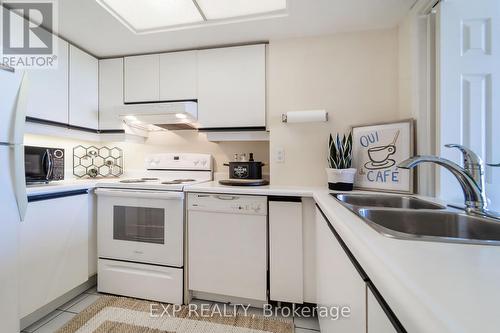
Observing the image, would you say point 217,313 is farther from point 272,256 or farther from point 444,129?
point 444,129

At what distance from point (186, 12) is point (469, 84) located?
5.93ft

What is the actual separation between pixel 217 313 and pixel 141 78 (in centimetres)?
212

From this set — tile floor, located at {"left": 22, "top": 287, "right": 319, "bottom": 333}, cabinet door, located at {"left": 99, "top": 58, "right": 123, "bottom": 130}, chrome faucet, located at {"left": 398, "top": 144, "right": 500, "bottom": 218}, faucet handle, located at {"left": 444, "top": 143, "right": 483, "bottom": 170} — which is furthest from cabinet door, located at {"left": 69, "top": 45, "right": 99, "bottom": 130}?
faucet handle, located at {"left": 444, "top": 143, "right": 483, "bottom": 170}

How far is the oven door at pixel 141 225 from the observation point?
1.60 metres

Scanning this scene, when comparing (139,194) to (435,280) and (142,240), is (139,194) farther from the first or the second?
(435,280)

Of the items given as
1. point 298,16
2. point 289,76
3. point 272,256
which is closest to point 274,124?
point 289,76

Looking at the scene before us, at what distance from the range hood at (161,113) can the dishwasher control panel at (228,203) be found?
2.31 feet

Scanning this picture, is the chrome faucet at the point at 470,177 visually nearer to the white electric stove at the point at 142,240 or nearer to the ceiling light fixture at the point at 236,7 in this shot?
the ceiling light fixture at the point at 236,7

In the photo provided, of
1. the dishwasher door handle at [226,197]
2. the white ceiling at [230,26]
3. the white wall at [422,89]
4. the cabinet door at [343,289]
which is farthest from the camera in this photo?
the dishwasher door handle at [226,197]

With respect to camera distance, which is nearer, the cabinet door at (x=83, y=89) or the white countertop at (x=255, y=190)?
the white countertop at (x=255, y=190)

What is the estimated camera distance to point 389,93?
163 centimetres

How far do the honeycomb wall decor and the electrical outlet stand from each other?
69.4 inches

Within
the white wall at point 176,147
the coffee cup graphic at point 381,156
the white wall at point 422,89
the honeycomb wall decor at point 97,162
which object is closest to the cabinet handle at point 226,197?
the white wall at point 176,147

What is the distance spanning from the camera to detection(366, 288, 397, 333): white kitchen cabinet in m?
0.43
